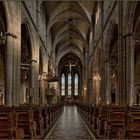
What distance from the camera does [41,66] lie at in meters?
34.9

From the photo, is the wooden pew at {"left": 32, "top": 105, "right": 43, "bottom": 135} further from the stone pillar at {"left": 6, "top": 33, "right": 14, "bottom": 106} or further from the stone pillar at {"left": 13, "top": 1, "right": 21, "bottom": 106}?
the stone pillar at {"left": 13, "top": 1, "right": 21, "bottom": 106}

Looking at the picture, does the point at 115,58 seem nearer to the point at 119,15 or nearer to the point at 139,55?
the point at 139,55

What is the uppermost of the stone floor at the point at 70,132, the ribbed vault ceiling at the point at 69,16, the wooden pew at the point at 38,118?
the ribbed vault ceiling at the point at 69,16

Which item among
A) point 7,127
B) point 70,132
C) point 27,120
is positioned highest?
point 7,127

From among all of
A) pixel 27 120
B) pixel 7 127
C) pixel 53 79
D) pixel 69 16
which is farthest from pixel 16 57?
pixel 69 16

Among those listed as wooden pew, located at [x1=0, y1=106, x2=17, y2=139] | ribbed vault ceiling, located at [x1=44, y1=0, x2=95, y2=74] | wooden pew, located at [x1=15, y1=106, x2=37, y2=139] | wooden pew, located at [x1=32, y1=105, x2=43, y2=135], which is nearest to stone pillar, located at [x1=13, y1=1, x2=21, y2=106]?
wooden pew, located at [x1=32, y1=105, x2=43, y2=135]

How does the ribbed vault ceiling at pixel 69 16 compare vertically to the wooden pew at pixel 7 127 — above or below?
above

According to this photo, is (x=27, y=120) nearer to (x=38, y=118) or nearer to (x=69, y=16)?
(x=38, y=118)

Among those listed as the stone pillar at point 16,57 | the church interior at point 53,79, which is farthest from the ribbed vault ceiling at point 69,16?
the stone pillar at point 16,57

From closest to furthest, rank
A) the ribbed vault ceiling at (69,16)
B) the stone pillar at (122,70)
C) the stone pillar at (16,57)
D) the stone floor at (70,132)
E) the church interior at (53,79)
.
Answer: the church interior at (53,79)
the stone floor at (70,132)
the stone pillar at (16,57)
the stone pillar at (122,70)
the ribbed vault ceiling at (69,16)

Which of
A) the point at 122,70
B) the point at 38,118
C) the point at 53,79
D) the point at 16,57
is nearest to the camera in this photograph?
the point at 38,118

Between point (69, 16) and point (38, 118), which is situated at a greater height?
point (69, 16)

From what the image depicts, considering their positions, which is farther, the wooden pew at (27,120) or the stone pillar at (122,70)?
the stone pillar at (122,70)

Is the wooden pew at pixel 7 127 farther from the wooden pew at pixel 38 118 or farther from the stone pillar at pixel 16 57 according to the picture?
the stone pillar at pixel 16 57
